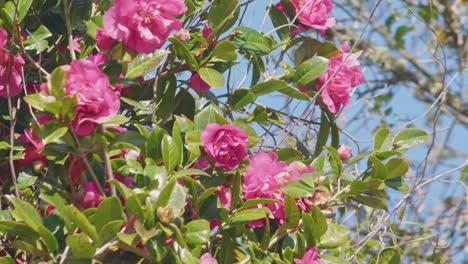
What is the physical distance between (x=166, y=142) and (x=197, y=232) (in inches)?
5.7

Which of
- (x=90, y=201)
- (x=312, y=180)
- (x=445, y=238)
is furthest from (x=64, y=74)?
(x=445, y=238)

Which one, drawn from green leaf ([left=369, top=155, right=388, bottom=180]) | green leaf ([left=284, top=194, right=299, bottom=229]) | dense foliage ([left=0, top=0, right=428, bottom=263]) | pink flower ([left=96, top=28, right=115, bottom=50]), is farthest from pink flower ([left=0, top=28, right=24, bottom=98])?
green leaf ([left=369, top=155, right=388, bottom=180])

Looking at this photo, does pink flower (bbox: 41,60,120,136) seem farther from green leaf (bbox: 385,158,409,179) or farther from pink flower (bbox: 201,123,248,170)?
green leaf (bbox: 385,158,409,179)

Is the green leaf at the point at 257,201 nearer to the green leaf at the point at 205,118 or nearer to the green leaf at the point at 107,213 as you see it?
the green leaf at the point at 205,118

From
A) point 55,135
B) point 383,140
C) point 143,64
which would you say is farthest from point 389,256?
point 55,135

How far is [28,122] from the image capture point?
1483mm

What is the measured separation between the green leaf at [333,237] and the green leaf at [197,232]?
0.25 m

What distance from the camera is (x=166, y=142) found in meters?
1.36

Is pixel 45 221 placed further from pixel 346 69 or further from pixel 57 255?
pixel 346 69

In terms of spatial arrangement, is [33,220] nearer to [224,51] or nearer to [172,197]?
[172,197]

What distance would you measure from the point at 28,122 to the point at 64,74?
1.04 feet

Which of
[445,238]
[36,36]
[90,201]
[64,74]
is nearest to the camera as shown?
[64,74]

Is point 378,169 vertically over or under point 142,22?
under

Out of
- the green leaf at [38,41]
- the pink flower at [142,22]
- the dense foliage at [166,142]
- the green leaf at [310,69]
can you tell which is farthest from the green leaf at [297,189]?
the green leaf at [38,41]
